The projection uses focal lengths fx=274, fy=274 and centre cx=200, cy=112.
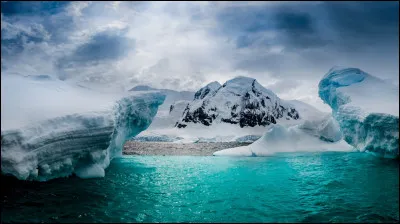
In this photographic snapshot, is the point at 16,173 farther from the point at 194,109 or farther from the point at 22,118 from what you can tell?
the point at 194,109

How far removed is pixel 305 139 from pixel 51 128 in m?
25.8

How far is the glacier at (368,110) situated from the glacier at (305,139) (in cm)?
556

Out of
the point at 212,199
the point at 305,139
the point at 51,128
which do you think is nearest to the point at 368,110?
the point at 212,199

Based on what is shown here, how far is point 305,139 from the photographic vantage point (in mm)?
28953

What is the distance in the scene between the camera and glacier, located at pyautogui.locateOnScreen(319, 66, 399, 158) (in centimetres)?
1376

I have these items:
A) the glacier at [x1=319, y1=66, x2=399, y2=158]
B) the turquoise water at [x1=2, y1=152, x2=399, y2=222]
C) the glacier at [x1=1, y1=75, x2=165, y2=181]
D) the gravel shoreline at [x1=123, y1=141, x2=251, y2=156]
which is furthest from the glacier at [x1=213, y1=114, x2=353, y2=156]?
the glacier at [x1=1, y1=75, x2=165, y2=181]

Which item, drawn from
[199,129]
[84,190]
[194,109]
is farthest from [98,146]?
[194,109]

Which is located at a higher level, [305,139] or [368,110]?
[368,110]

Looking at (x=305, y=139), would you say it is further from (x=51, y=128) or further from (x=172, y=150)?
(x=51, y=128)

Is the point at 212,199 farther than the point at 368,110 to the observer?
No

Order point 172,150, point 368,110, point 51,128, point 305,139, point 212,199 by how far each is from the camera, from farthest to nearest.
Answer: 1. point 172,150
2. point 305,139
3. point 368,110
4. point 212,199
5. point 51,128

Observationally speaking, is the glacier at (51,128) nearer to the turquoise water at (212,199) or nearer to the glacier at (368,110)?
the turquoise water at (212,199)

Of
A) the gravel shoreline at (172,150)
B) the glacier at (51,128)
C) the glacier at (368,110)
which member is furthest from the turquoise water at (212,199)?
the gravel shoreline at (172,150)

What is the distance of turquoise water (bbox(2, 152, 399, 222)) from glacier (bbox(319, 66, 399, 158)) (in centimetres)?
151
